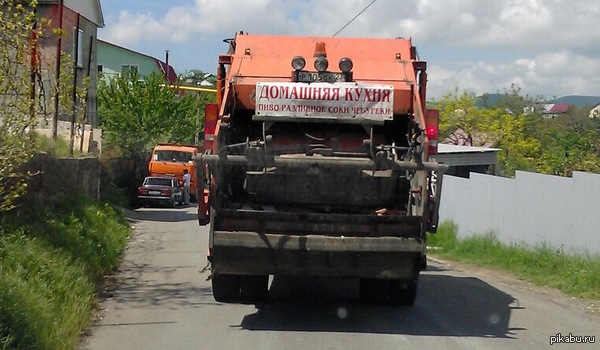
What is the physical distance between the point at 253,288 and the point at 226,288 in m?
Result: 0.33

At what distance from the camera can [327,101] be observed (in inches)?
374

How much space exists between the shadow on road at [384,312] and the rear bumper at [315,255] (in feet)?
2.13

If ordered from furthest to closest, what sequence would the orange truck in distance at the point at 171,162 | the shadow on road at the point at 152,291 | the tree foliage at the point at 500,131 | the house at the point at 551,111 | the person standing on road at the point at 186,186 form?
1. the house at the point at 551,111
2. the tree foliage at the point at 500,131
3. the orange truck in distance at the point at 171,162
4. the person standing on road at the point at 186,186
5. the shadow on road at the point at 152,291

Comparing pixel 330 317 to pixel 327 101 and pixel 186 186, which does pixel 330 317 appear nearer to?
pixel 327 101

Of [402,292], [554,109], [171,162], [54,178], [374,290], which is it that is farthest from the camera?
[554,109]

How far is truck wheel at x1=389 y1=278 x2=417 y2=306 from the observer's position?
10.1m

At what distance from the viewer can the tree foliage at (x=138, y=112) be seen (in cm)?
4238

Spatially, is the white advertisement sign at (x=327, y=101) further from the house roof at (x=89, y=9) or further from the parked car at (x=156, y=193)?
the parked car at (x=156, y=193)

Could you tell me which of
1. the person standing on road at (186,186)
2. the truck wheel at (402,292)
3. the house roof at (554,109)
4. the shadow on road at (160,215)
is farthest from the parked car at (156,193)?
the house roof at (554,109)

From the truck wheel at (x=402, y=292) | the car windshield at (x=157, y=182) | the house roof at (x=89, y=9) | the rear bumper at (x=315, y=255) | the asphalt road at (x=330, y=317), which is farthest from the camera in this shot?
the car windshield at (x=157, y=182)

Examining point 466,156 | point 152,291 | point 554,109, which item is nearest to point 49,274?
point 152,291

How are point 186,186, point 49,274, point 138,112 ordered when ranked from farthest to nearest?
point 138,112 < point 186,186 < point 49,274

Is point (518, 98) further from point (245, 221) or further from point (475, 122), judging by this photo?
point (245, 221)

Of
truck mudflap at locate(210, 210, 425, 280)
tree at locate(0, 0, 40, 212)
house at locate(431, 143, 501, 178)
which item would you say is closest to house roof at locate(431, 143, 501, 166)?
house at locate(431, 143, 501, 178)
